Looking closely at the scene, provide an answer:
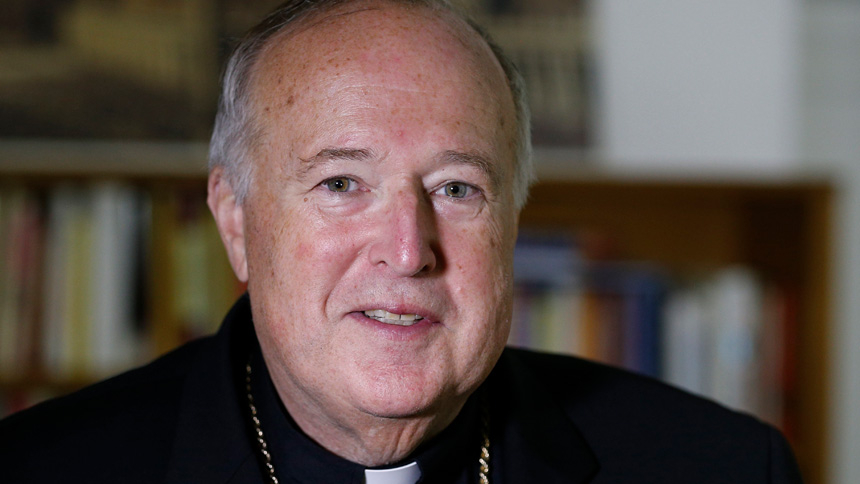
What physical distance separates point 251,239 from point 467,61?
0.42m

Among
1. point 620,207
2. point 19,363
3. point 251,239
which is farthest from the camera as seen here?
point 620,207

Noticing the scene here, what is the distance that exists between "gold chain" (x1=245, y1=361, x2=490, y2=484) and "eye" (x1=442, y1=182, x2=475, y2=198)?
1.38 ft

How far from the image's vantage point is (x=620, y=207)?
303 centimetres

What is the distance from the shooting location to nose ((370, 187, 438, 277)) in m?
1.18

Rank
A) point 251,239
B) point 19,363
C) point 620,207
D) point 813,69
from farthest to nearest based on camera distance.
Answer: point 813,69 < point 620,207 < point 19,363 < point 251,239

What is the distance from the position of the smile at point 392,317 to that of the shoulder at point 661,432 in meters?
0.41

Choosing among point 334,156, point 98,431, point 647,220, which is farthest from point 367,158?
point 647,220

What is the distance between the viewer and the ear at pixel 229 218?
1.42 metres

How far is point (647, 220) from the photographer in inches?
121

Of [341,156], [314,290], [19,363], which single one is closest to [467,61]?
[341,156]

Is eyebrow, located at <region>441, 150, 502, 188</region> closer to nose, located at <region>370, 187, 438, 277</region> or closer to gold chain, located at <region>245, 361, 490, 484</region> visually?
nose, located at <region>370, 187, 438, 277</region>

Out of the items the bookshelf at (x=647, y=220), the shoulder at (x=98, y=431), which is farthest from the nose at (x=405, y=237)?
the bookshelf at (x=647, y=220)

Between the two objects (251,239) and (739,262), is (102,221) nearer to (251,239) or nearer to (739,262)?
(251,239)

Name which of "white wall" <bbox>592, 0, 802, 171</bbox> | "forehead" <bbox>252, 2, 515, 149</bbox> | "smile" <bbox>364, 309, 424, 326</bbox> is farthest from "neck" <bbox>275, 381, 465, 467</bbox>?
"white wall" <bbox>592, 0, 802, 171</bbox>
